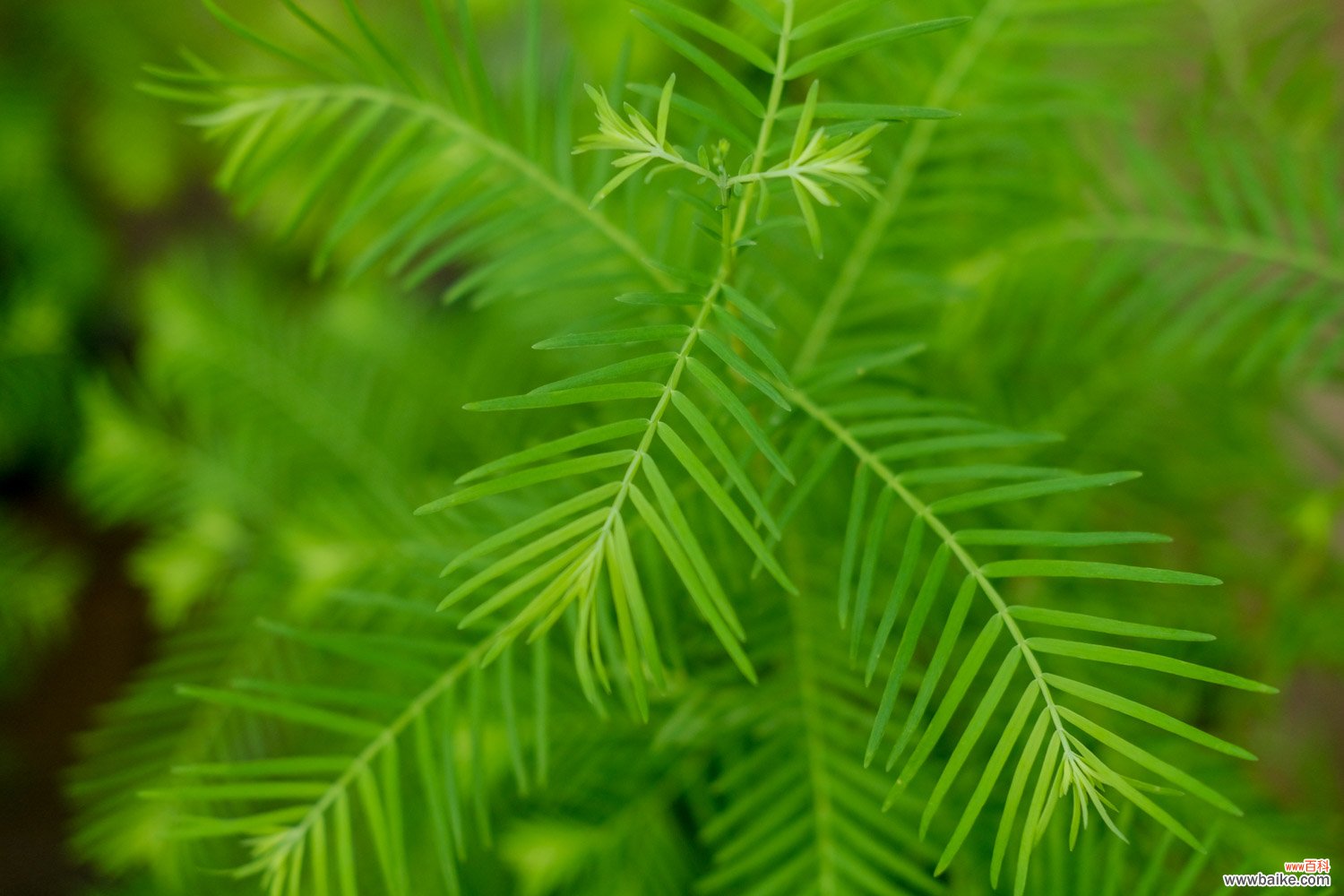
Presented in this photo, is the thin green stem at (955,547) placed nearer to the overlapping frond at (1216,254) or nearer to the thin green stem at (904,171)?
the thin green stem at (904,171)

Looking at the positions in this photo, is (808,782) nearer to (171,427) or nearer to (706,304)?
(706,304)

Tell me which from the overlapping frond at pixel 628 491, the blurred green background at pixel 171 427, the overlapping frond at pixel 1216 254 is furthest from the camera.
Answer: the blurred green background at pixel 171 427

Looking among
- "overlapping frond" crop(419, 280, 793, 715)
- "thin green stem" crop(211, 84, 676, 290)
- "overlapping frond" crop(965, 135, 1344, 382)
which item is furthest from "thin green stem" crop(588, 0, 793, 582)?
"overlapping frond" crop(965, 135, 1344, 382)

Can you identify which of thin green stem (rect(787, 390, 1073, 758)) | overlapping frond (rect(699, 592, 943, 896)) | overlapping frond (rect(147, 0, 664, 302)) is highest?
Answer: overlapping frond (rect(147, 0, 664, 302))

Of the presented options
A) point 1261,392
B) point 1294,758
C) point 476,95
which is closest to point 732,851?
point 476,95

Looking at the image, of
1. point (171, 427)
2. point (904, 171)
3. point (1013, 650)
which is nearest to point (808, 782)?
point (1013, 650)

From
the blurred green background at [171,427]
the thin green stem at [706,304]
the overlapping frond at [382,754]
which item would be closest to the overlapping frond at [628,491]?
the thin green stem at [706,304]

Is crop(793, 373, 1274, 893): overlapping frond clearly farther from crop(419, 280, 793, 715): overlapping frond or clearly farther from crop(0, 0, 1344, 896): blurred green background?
crop(0, 0, 1344, 896): blurred green background

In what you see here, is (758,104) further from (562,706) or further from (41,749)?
(41,749)

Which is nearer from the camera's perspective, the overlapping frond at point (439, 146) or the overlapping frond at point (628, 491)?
the overlapping frond at point (628, 491)
